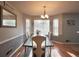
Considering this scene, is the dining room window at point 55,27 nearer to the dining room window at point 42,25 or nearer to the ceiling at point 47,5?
the dining room window at point 42,25

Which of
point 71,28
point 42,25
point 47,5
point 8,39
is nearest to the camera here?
point 8,39

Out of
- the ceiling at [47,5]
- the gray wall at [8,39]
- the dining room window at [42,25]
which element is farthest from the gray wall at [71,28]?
the gray wall at [8,39]

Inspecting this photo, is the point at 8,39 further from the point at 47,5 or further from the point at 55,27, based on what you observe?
the point at 55,27

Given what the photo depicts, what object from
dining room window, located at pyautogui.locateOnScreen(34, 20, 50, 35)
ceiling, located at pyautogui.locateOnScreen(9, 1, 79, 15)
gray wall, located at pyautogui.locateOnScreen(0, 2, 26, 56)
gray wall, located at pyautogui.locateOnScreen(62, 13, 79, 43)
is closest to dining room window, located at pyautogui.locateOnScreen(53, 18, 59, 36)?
dining room window, located at pyautogui.locateOnScreen(34, 20, 50, 35)

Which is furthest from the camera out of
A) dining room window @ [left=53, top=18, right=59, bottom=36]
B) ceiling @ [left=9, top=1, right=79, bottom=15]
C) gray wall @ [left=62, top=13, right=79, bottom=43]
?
dining room window @ [left=53, top=18, right=59, bottom=36]

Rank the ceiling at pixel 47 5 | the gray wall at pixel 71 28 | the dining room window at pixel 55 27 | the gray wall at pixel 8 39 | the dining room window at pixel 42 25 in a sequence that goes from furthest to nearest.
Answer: the dining room window at pixel 42 25, the dining room window at pixel 55 27, the gray wall at pixel 71 28, the ceiling at pixel 47 5, the gray wall at pixel 8 39

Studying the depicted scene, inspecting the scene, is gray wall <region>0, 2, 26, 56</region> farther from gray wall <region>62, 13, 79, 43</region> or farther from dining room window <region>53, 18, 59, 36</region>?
dining room window <region>53, 18, 59, 36</region>

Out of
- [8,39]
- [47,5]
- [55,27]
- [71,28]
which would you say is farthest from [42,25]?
[8,39]

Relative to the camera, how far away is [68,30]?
316 inches

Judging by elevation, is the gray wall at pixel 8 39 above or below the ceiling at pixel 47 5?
below

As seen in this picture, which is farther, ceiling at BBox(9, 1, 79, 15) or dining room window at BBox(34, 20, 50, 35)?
dining room window at BBox(34, 20, 50, 35)

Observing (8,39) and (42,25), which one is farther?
(42,25)

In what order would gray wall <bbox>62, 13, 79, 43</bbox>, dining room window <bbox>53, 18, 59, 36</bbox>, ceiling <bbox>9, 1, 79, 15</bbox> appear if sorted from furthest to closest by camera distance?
dining room window <bbox>53, 18, 59, 36</bbox>, gray wall <bbox>62, 13, 79, 43</bbox>, ceiling <bbox>9, 1, 79, 15</bbox>

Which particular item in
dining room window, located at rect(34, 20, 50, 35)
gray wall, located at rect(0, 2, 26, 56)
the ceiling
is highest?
the ceiling
